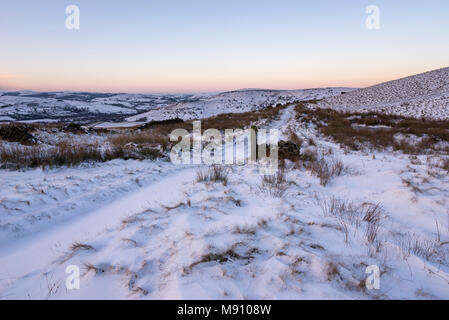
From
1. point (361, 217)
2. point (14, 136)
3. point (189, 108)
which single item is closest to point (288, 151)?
point (361, 217)

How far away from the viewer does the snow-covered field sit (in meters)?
1.62

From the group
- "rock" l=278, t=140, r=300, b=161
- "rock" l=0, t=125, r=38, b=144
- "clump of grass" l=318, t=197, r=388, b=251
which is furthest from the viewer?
"rock" l=0, t=125, r=38, b=144

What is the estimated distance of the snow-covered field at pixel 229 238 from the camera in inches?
63.7

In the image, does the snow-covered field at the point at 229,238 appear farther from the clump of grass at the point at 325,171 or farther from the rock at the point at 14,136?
the rock at the point at 14,136

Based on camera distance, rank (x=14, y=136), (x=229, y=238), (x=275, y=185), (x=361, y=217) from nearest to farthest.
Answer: (x=229, y=238) → (x=361, y=217) → (x=275, y=185) → (x=14, y=136)

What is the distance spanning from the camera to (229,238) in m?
2.17

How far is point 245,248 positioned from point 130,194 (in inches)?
122

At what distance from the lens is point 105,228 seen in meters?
2.87

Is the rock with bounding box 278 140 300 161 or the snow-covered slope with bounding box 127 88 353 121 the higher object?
the snow-covered slope with bounding box 127 88 353 121

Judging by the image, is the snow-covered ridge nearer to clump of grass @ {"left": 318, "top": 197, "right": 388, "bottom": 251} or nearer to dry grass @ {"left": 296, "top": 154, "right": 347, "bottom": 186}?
dry grass @ {"left": 296, "top": 154, "right": 347, "bottom": 186}

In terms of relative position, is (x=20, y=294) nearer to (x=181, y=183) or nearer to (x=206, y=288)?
(x=206, y=288)

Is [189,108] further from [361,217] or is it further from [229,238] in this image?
[229,238]

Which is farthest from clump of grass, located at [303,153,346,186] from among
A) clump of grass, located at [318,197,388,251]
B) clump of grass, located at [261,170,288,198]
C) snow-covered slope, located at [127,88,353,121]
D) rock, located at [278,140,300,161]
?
snow-covered slope, located at [127,88,353,121]
